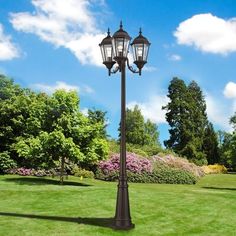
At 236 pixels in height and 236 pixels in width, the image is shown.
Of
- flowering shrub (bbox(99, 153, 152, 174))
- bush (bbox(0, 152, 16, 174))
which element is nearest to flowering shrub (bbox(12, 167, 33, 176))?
bush (bbox(0, 152, 16, 174))

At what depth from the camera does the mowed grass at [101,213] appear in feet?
39.8

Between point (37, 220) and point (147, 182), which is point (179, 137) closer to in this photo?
point (147, 182)

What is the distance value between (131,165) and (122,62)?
25215mm

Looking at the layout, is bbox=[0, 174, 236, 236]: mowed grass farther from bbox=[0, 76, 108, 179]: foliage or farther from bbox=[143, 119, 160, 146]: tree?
bbox=[143, 119, 160, 146]: tree

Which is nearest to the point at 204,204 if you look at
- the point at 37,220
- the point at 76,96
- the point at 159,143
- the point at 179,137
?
the point at 37,220

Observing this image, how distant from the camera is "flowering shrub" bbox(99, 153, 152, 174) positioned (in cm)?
3662

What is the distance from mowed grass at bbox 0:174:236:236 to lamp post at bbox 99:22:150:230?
0.50 metres

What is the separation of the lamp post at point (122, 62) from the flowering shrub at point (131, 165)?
24403 millimetres

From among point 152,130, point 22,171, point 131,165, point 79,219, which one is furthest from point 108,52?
point 152,130

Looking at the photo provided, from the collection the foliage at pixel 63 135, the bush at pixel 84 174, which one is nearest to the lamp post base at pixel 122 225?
the foliage at pixel 63 135

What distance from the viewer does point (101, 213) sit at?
14.7 m

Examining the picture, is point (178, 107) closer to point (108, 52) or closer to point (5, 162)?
point (5, 162)

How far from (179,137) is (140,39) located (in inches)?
2209

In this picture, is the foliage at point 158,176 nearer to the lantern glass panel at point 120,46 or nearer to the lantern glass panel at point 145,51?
the lantern glass panel at point 145,51
